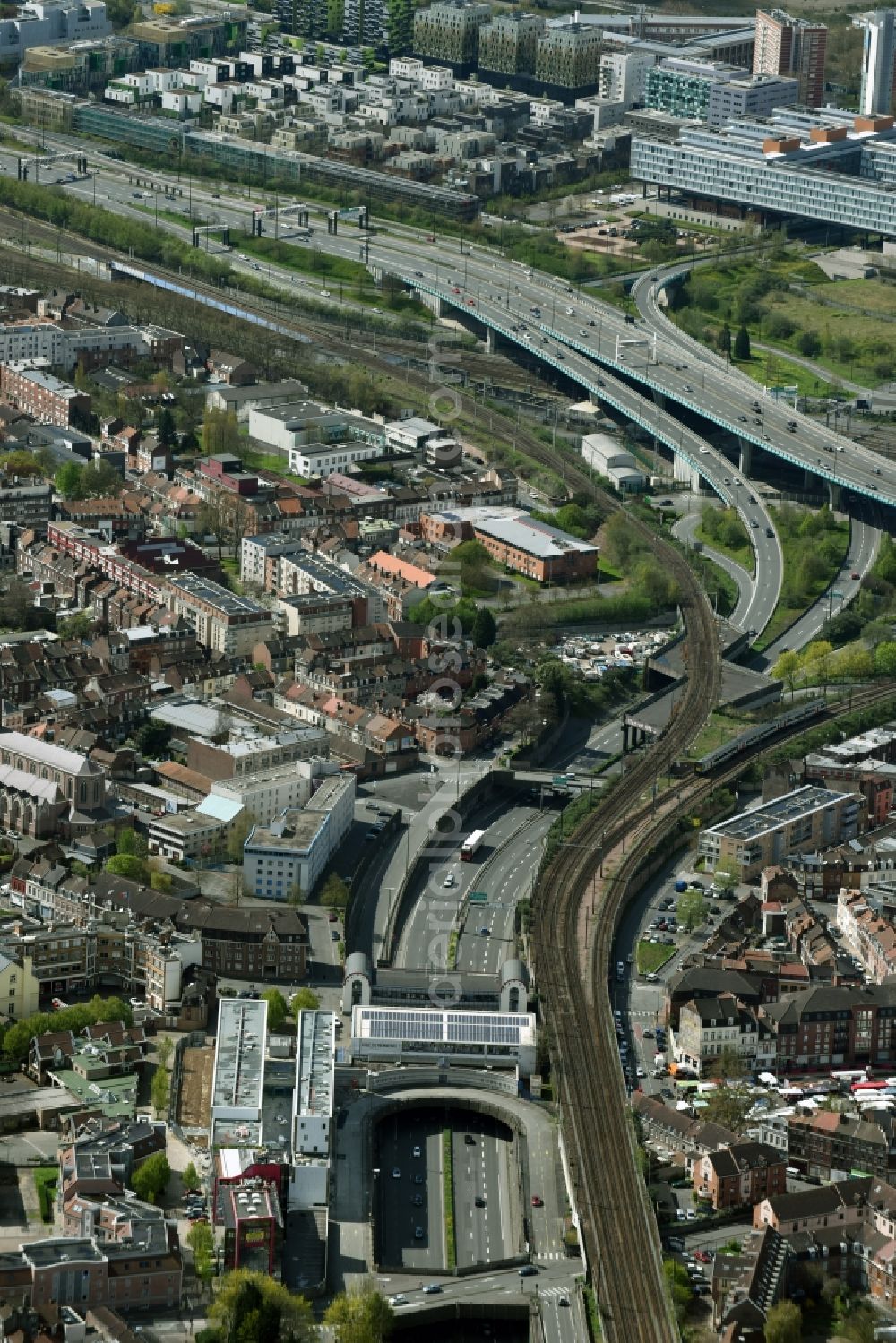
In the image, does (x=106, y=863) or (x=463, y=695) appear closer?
(x=106, y=863)

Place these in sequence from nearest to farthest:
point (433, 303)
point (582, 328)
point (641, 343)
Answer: point (641, 343)
point (582, 328)
point (433, 303)

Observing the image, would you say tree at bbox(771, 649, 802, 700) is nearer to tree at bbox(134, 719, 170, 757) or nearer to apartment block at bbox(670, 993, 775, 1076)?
tree at bbox(134, 719, 170, 757)

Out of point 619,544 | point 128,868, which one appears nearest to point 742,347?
point 619,544

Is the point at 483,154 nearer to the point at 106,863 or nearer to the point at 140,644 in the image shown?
the point at 140,644

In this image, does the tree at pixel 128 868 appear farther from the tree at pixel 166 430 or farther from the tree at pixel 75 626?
the tree at pixel 166 430

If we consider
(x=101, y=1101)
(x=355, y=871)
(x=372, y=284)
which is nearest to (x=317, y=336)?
(x=372, y=284)

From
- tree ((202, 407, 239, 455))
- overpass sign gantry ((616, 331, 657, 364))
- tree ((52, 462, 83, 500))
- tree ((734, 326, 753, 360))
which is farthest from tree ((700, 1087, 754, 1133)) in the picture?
tree ((734, 326, 753, 360))

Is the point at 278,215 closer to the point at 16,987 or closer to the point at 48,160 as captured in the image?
the point at 48,160
